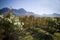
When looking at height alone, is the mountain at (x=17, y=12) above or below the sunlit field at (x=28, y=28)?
above

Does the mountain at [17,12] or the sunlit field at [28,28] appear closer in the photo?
the sunlit field at [28,28]

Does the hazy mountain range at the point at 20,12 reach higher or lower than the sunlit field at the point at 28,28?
higher

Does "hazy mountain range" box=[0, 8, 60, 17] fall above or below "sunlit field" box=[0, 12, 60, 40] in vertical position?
above

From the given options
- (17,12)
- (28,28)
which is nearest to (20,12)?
(17,12)

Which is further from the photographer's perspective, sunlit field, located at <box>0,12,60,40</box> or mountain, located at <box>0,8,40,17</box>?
mountain, located at <box>0,8,40,17</box>

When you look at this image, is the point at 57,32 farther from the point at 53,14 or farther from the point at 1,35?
the point at 1,35

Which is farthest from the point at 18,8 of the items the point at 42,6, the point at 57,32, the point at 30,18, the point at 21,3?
the point at 57,32

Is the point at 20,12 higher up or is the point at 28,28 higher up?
the point at 20,12

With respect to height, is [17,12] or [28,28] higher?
[17,12]

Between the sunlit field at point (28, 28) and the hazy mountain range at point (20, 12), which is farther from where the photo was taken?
the hazy mountain range at point (20, 12)

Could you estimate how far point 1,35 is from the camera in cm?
324

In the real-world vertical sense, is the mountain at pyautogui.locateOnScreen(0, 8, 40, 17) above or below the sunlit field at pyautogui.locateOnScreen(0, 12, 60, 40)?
above

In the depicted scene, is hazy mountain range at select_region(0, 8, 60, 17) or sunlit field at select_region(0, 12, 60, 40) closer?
sunlit field at select_region(0, 12, 60, 40)

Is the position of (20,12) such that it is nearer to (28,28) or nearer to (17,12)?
(17,12)
